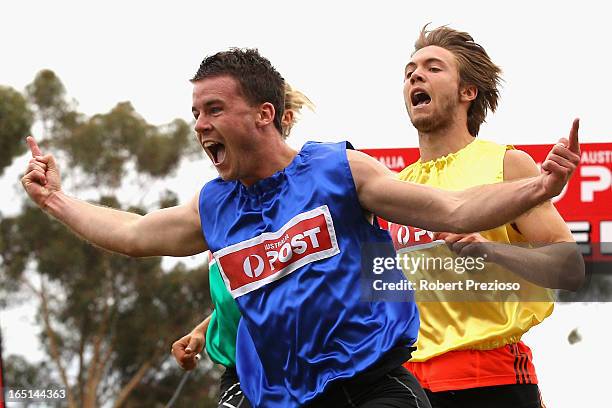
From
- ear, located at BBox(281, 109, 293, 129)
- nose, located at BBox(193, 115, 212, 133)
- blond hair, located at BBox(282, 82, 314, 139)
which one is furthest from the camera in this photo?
blond hair, located at BBox(282, 82, 314, 139)

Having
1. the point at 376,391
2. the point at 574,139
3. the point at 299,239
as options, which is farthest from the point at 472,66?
the point at 574,139

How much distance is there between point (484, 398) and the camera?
4.77 m

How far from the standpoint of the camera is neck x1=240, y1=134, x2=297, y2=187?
4141 millimetres

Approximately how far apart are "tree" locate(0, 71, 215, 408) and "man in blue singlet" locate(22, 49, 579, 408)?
801 inches

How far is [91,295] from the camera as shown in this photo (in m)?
25.4

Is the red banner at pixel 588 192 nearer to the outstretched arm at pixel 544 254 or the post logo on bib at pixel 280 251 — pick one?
the outstretched arm at pixel 544 254

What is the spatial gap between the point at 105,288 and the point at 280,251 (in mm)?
22189

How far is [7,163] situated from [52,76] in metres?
2.35

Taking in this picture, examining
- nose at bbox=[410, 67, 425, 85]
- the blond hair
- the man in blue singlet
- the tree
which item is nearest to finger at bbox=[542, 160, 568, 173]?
the man in blue singlet

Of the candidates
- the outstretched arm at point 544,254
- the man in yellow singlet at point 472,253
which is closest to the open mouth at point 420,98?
the man in yellow singlet at point 472,253

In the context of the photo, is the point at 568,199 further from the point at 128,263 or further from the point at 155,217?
the point at 128,263

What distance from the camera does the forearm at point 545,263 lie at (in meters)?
4.43

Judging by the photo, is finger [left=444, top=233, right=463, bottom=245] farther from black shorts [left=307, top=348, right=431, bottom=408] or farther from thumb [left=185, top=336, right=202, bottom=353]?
thumb [left=185, top=336, right=202, bottom=353]

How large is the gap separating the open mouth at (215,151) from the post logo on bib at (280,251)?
310 millimetres
